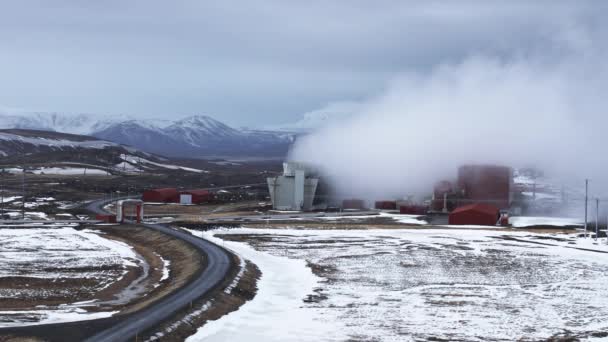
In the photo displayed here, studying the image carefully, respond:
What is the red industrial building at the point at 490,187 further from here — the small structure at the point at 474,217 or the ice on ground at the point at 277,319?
the ice on ground at the point at 277,319

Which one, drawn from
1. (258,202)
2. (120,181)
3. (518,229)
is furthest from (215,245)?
(120,181)

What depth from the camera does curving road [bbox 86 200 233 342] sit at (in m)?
31.0

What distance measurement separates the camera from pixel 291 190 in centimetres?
12950

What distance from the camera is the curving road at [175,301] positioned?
31.0 metres

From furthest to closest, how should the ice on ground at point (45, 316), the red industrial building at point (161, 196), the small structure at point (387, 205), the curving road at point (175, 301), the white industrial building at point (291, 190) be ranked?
the red industrial building at point (161, 196), the small structure at point (387, 205), the white industrial building at point (291, 190), the ice on ground at point (45, 316), the curving road at point (175, 301)

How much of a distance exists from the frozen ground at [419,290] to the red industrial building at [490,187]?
40.0 m

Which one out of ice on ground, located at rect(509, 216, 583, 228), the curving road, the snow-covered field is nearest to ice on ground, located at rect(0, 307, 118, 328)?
the snow-covered field

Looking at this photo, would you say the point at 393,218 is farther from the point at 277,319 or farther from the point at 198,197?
the point at 277,319

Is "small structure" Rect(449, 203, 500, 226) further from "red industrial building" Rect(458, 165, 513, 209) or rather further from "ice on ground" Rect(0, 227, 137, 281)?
"ice on ground" Rect(0, 227, 137, 281)

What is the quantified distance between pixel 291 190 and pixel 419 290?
271 ft

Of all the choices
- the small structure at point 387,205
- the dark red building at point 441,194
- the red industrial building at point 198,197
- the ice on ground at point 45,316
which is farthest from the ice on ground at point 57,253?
the small structure at point 387,205

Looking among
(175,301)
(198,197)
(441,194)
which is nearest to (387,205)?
(441,194)

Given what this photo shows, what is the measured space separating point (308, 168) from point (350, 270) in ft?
252

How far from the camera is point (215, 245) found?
68812 mm
